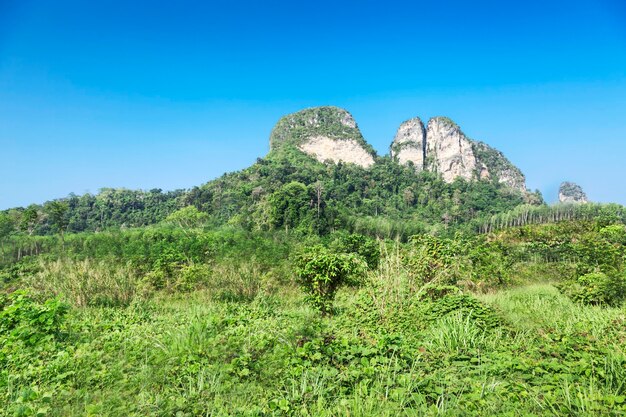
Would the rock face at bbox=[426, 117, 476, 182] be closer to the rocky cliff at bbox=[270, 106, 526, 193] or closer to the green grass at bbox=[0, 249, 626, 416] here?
the rocky cliff at bbox=[270, 106, 526, 193]

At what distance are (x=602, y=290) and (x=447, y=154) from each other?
12283cm

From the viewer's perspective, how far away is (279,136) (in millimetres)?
118812

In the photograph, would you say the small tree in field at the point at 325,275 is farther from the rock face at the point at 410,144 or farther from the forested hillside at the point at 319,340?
the rock face at the point at 410,144

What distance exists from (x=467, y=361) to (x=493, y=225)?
247 feet

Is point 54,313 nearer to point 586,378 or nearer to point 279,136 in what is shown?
point 586,378

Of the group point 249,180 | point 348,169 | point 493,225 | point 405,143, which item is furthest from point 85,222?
point 405,143

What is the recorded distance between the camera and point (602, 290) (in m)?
6.27

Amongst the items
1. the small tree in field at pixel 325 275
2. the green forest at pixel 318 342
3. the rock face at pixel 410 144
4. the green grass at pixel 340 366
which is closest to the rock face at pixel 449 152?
the rock face at pixel 410 144

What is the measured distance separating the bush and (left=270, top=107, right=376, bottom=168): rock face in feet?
326

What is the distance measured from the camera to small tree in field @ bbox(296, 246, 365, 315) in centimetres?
591

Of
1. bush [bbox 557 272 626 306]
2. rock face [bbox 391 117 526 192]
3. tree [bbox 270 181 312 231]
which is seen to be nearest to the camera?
bush [bbox 557 272 626 306]

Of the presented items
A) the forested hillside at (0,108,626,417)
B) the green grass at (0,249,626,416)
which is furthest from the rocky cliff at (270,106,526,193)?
the green grass at (0,249,626,416)

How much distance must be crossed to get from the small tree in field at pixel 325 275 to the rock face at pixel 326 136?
99800 mm

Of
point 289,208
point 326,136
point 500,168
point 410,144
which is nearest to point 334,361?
point 289,208
